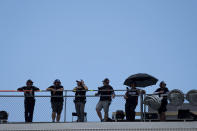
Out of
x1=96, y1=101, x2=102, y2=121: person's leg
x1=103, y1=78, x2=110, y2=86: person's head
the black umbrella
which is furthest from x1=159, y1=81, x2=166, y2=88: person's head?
the black umbrella

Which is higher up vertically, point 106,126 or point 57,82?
point 57,82

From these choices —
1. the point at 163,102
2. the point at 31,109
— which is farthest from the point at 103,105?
the point at 31,109

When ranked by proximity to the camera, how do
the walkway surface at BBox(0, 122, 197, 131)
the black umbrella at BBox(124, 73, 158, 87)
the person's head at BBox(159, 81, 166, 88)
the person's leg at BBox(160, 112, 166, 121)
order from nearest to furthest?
the walkway surface at BBox(0, 122, 197, 131) → the person's leg at BBox(160, 112, 166, 121) → the person's head at BBox(159, 81, 166, 88) → the black umbrella at BBox(124, 73, 158, 87)

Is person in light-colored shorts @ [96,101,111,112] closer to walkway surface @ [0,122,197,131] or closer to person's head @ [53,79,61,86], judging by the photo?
walkway surface @ [0,122,197,131]

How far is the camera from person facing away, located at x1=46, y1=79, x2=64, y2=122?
48.8ft

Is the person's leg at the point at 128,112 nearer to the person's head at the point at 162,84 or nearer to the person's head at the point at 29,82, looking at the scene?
the person's head at the point at 162,84

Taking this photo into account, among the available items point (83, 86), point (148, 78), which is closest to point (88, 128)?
point (83, 86)

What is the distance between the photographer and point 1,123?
1467cm

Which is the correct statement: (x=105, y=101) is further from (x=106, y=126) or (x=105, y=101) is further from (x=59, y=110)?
(x=59, y=110)

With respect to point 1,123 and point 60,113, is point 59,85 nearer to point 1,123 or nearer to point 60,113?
point 60,113

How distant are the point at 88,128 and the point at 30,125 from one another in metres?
2.08

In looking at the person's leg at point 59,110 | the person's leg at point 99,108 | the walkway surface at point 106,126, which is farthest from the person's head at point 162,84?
the person's leg at point 59,110

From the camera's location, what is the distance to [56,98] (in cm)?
1501

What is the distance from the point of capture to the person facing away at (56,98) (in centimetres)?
1486
